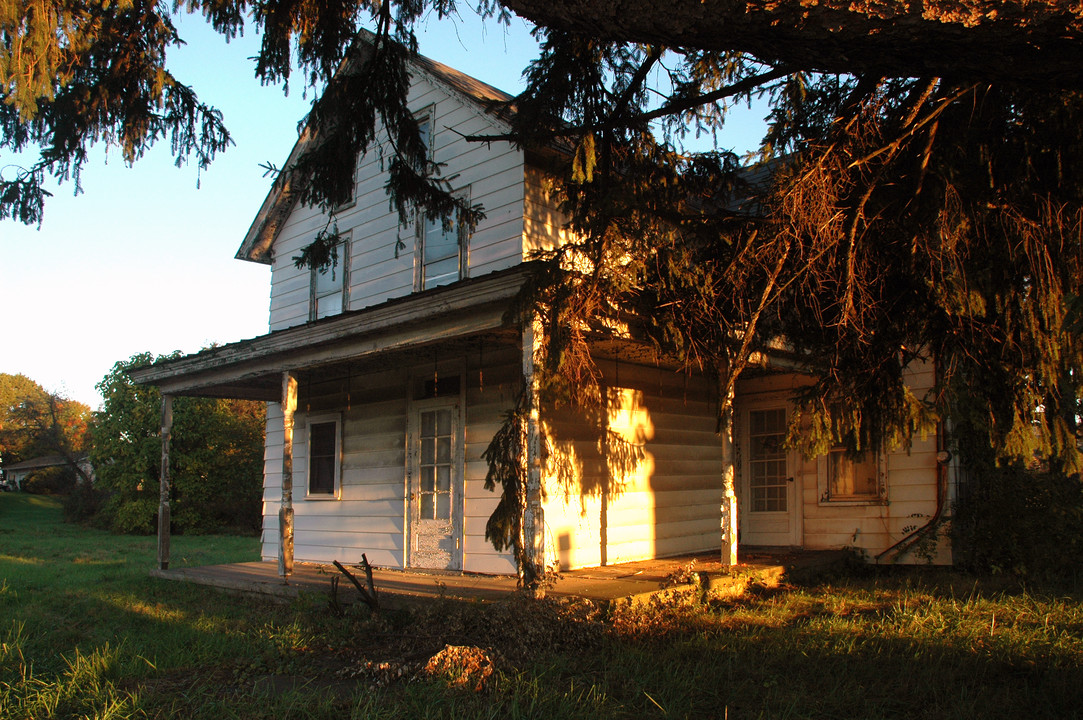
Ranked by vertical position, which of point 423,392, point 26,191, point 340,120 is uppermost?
point 340,120

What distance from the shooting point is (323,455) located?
41.2ft

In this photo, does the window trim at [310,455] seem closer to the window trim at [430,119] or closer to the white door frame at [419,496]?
the white door frame at [419,496]

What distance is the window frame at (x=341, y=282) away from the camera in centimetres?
1269

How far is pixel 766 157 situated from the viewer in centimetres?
786

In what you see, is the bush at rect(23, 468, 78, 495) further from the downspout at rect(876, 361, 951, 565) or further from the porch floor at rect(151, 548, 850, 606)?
the downspout at rect(876, 361, 951, 565)

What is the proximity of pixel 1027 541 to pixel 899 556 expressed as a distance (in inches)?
64.8

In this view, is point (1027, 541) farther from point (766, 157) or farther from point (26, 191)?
point (26, 191)

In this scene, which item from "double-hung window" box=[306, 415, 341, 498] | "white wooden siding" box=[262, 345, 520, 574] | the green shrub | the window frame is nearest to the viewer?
"white wooden siding" box=[262, 345, 520, 574]

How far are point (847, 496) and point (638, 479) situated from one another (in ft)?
10.0

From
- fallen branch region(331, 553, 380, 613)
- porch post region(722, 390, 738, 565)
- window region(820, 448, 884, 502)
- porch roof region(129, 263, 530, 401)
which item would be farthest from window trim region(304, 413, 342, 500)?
window region(820, 448, 884, 502)

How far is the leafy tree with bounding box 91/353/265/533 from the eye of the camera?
89.3ft

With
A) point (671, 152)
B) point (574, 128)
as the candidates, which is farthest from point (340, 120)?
point (671, 152)

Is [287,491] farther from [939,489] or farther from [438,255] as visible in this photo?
[939,489]

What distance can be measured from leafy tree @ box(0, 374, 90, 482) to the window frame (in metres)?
43.9
